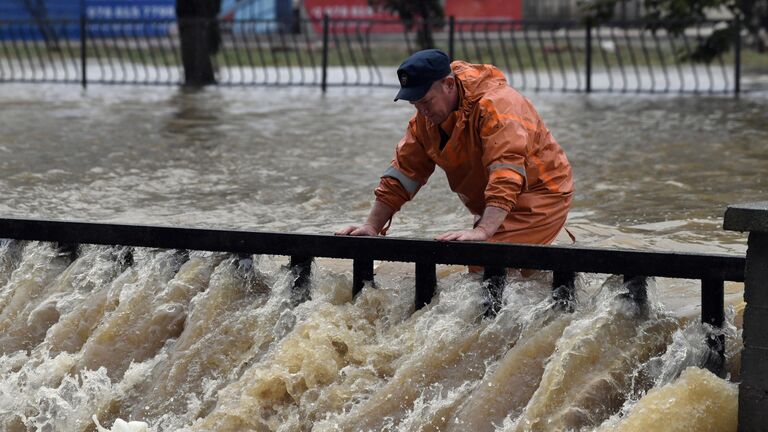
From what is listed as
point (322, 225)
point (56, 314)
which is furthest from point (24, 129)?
point (56, 314)

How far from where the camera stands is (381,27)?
114ft

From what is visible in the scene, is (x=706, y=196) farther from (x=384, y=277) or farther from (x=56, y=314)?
(x=56, y=314)

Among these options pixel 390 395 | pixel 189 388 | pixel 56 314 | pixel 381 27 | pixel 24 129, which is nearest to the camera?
pixel 390 395

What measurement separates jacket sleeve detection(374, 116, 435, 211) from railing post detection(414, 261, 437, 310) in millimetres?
407

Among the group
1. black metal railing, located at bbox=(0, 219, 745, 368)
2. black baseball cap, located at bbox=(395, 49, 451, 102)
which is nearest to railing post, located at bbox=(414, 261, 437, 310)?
black metal railing, located at bbox=(0, 219, 745, 368)

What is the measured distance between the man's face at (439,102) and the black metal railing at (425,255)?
644mm

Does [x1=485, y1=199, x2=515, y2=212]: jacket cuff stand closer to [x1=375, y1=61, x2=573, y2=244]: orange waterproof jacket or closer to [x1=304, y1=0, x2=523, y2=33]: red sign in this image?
[x1=375, y1=61, x2=573, y2=244]: orange waterproof jacket

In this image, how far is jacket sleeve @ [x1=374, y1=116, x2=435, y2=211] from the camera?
7014 mm

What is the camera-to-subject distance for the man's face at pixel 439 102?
→ 6.53m

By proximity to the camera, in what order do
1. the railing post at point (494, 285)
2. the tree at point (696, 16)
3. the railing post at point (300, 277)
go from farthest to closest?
the tree at point (696, 16), the railing post at point (300, 277), the railing post at point (494, 285)

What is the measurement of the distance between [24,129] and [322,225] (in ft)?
24.0

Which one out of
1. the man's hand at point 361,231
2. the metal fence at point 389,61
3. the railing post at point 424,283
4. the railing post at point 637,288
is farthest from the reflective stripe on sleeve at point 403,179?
the metal fence at point 389,61

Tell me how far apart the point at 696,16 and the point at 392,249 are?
15630mm

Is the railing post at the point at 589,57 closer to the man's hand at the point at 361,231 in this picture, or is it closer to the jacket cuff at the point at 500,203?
the man's hand at the point at 361,231
